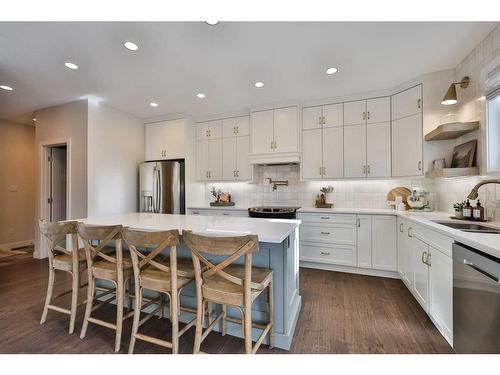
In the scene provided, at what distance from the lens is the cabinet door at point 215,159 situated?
4207 mm

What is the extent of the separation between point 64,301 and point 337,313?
281cm

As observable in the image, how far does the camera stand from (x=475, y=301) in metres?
1.32

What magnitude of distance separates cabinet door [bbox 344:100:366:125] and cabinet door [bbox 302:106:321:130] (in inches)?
15.4

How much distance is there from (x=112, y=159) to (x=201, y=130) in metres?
1.59

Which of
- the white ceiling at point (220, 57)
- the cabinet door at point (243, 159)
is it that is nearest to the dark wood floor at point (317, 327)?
the cabinet door at point (243, 159)

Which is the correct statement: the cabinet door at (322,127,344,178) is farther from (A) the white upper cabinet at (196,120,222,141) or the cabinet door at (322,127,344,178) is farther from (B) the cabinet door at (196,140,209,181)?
(B) the cabinet door at (196,140,209,181)

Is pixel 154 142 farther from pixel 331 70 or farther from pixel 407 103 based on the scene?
pixel 407 103

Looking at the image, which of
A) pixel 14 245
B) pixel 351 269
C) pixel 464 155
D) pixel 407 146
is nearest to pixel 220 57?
pixel 407 146

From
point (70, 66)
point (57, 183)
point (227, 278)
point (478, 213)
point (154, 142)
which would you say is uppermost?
point (70, 66)

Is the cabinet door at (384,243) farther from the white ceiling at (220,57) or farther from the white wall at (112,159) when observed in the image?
the white wall at (112,159)

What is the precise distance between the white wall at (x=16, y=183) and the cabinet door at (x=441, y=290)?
22.7 ft
